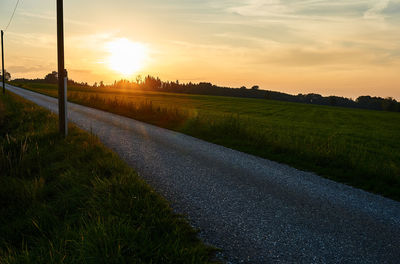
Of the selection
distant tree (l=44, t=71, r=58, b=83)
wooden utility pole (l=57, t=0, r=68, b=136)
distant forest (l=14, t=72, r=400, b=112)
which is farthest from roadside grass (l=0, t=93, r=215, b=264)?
distant tree (l=44, t=71, r=58, b=83)

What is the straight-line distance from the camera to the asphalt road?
11.8 feet

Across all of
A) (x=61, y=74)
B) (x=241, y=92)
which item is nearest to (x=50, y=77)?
(x=241, y=92)

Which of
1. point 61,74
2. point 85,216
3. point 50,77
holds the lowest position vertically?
point 85,216

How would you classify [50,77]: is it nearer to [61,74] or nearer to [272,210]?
[61,74]

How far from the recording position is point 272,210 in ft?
15.4

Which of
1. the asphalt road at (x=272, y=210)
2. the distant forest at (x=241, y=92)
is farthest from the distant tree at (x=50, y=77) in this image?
the asphalt road at (x=272, y=210)

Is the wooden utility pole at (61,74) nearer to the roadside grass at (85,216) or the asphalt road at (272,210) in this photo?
the roadside grass at (85,216)

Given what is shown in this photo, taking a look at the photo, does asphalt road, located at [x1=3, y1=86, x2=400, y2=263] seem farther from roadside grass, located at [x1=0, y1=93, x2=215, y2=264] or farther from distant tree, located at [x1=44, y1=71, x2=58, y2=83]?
distant tree, located at [x1=44, y1=71, x2=58, y2=83]

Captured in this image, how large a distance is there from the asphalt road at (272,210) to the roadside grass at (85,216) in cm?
54

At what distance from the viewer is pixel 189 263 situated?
120 inches

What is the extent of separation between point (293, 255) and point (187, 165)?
13.6 feet

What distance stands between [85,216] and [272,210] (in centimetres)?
309

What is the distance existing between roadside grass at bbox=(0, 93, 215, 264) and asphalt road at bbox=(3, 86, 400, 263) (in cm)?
54

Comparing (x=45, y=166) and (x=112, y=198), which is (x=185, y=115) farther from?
(x=112, y=198)
